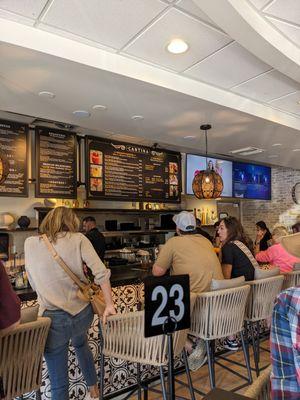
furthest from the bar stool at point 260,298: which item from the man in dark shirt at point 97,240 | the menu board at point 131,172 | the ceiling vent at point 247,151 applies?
the ceiling vent at point 247,151

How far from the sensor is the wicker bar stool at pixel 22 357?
5.89ft

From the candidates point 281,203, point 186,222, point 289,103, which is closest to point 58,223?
point 186,222

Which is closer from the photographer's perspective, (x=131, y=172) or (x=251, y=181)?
(x=131, y=172)

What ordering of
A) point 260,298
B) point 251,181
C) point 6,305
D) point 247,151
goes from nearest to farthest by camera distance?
point 6,305, point 260,298, point 247,151, point 251,181

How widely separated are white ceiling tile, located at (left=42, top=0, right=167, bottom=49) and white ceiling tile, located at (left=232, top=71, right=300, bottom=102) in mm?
1403

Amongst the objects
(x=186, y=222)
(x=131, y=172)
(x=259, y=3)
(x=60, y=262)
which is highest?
(x=259, y=3)

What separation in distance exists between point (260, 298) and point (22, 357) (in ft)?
6.86

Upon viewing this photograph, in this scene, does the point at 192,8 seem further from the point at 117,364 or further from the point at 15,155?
the point at 15,155

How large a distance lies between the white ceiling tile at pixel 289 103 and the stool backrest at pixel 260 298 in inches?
76.6

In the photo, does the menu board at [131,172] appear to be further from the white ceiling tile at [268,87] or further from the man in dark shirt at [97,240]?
the white ceiling tile at [268,87]

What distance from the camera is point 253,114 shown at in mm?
3891

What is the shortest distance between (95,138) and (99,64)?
94.2 inches

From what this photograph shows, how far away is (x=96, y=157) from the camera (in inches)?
200

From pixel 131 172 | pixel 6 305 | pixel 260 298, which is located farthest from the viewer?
pixel 131 172
